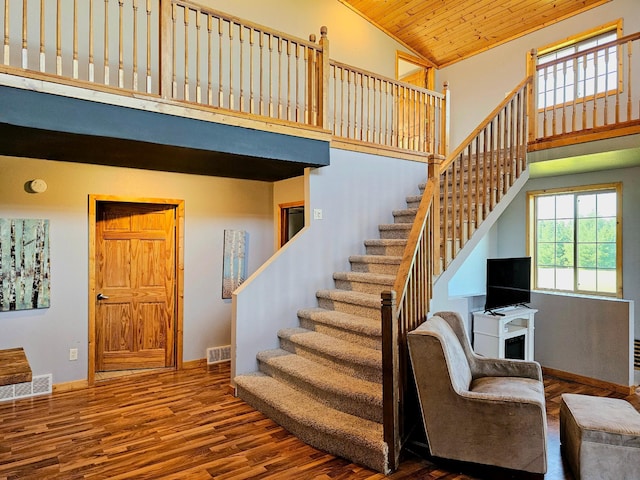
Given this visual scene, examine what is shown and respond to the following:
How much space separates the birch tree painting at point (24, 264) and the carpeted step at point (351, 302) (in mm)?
2746

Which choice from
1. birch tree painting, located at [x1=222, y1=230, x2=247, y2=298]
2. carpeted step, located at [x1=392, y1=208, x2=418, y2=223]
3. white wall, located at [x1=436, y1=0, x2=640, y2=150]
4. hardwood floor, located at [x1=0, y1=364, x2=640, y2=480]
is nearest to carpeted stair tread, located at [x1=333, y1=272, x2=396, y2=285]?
carpeted step, located at [x1=392, y1=208, x2=418, y2=223]

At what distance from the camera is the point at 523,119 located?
4.80 metres

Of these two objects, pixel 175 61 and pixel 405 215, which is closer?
pixel 175 61

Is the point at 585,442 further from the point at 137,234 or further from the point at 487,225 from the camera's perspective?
the point at 137,234

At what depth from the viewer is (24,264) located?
4098 mm

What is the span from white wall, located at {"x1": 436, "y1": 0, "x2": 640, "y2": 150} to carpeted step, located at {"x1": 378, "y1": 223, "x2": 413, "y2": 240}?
115 inches

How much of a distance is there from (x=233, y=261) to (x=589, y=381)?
4.26 meters

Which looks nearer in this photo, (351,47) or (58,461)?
(58,461)

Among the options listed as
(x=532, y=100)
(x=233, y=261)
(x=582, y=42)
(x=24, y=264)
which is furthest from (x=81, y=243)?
(x=582, y=42)

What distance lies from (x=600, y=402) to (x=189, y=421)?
10.1ft

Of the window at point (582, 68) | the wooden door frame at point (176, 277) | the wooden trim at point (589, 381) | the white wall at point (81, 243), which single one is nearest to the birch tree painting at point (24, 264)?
the white wall at point (81, 243)

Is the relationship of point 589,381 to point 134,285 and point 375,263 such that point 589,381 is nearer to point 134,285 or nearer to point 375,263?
point 375,263

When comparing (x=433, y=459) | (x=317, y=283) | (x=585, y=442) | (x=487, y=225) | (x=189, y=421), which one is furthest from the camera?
(x=317, y=283)

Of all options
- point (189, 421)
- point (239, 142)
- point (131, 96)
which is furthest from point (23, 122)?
point (189, 421)
